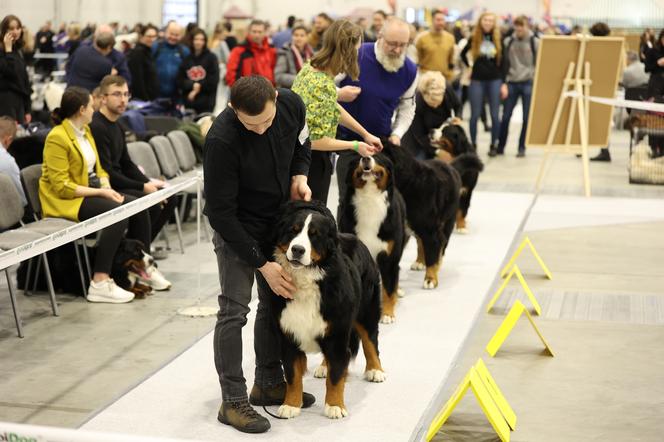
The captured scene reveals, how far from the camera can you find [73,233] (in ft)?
16.7

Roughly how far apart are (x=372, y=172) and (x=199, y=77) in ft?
22.0

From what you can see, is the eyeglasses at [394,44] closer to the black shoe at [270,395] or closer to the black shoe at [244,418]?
the black shoe at [270,395]

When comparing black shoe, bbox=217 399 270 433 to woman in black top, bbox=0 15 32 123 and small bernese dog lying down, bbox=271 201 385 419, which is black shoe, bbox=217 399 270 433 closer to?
small bernese dog lying down, bbox=271 201 385 419

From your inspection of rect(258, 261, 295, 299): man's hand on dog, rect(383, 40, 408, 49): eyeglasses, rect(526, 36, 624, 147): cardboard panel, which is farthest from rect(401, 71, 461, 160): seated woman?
rect(258, 261, 295, 299): man's hand on dog

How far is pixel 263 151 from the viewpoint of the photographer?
3.95 metres

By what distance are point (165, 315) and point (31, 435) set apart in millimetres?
3652

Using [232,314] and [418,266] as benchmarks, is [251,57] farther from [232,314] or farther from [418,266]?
Answer: [232,314]

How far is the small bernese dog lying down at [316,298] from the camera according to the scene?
3.90 meters

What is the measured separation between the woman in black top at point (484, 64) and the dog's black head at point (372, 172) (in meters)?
7.91

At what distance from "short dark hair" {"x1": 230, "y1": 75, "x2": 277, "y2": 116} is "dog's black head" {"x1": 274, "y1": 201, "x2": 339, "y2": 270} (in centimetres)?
45

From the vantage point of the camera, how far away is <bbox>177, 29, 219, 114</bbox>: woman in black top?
12.0m

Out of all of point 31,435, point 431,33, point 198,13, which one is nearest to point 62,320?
point 31,435

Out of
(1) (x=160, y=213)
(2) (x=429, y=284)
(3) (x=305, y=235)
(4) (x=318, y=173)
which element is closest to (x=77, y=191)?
(1) (x=160, y=213)

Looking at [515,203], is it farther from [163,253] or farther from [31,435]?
[31,435]
